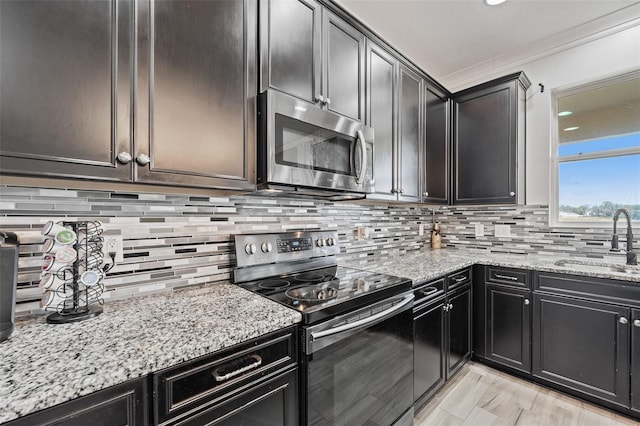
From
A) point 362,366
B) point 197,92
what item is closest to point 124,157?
point 197,92

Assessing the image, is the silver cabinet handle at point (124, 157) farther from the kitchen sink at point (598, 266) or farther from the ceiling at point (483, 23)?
the kitchen sink at point (598, 266)

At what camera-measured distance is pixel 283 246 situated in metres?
1.70

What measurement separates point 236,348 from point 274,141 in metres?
0.85

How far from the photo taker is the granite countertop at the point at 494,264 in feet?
5.99

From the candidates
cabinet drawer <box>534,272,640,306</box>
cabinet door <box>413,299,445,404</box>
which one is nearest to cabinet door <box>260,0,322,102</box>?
cabinet door <box>413,299,445,404</box>

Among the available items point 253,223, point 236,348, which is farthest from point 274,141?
point 236,348

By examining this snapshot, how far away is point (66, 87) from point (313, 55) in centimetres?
110

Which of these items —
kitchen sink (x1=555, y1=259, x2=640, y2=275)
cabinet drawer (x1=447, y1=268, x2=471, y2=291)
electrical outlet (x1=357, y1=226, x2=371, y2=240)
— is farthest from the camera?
electrical outlet (x1=357, y1=226, x2=371, y2=240)

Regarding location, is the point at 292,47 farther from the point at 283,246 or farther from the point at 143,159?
the point at 283,246

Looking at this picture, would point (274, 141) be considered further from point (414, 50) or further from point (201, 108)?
point (414, 50)

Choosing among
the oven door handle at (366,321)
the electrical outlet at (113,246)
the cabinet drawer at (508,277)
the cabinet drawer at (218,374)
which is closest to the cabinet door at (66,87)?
the electrical outlet at (113,246)

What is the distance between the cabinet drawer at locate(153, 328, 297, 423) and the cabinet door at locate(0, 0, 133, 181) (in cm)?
65

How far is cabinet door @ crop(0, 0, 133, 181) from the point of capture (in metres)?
0.78

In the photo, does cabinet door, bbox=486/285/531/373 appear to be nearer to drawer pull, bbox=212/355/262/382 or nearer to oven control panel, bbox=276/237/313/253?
oven control panel, bbox=276/237/313/253
